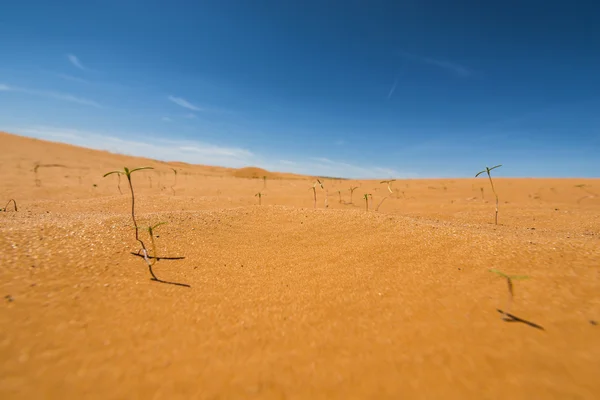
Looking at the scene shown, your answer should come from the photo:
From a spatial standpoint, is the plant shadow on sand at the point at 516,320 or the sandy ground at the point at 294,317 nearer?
the sandy ground at the point at 294,317

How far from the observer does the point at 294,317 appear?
2338mm

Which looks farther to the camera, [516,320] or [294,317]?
[294,317]

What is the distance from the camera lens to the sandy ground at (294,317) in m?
1.63

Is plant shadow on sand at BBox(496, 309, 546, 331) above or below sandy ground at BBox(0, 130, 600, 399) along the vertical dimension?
above

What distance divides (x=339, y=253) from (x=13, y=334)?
10.7 ft

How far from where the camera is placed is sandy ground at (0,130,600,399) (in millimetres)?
1627

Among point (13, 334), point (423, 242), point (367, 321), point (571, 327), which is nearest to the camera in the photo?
point (13, 334)

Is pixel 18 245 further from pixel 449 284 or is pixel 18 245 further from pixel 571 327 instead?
pixel 571 327

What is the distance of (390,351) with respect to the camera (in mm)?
1903

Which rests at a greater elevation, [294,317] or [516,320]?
[516,320]

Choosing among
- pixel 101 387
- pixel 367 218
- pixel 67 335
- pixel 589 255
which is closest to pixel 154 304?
pixel 67 335

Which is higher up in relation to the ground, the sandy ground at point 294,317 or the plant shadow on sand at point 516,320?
the plant shadow on sand at point 516,320

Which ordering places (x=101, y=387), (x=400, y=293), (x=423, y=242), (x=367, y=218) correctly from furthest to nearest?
(x=367, y=218) < (x=423, y=242) < (x=400, y=293) < (x=101, y=387)

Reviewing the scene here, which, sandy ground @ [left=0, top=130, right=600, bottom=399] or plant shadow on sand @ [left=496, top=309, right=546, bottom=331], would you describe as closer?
sandy ground @ [left=0, top=130, right=600, bottom=399]
